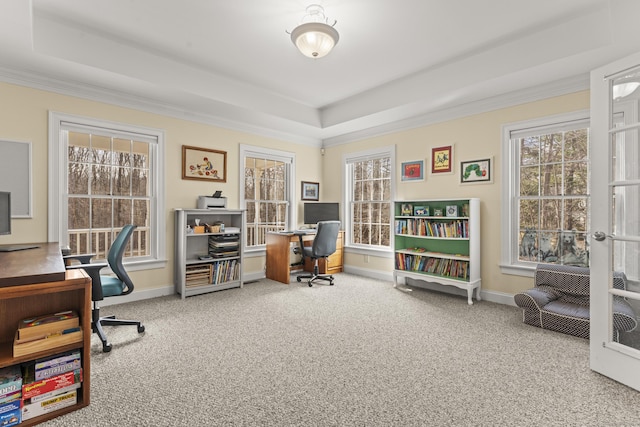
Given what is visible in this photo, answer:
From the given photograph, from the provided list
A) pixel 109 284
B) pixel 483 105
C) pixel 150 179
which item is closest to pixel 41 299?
pixel 109 284

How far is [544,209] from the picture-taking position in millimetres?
3678

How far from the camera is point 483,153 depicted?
4027 mm

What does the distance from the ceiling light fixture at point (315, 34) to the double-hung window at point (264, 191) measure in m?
2.54

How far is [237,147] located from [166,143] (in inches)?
41.6

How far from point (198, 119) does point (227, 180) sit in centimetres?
95

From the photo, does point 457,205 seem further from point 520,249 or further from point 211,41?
point 211,41

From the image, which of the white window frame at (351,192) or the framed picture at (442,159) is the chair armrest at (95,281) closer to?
the white window frame at (351,192)

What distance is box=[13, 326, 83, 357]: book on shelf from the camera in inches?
64.4

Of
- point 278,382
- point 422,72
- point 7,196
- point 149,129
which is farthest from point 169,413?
point 422,72

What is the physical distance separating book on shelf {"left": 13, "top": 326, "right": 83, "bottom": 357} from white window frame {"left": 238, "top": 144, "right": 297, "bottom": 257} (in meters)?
3.25

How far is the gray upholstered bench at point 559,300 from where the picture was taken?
2866 millimetres

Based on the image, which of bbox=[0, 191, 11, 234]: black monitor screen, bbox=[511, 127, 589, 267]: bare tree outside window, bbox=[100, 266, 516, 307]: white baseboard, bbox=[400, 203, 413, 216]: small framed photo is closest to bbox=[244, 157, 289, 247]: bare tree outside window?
bbox=[100, 266, 516, 307]: white baseboard

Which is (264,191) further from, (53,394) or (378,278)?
(53,394)

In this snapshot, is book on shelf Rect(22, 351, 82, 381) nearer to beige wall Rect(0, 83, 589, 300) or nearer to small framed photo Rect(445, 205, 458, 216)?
beige wall Rect(0, 83, 589, 300)
